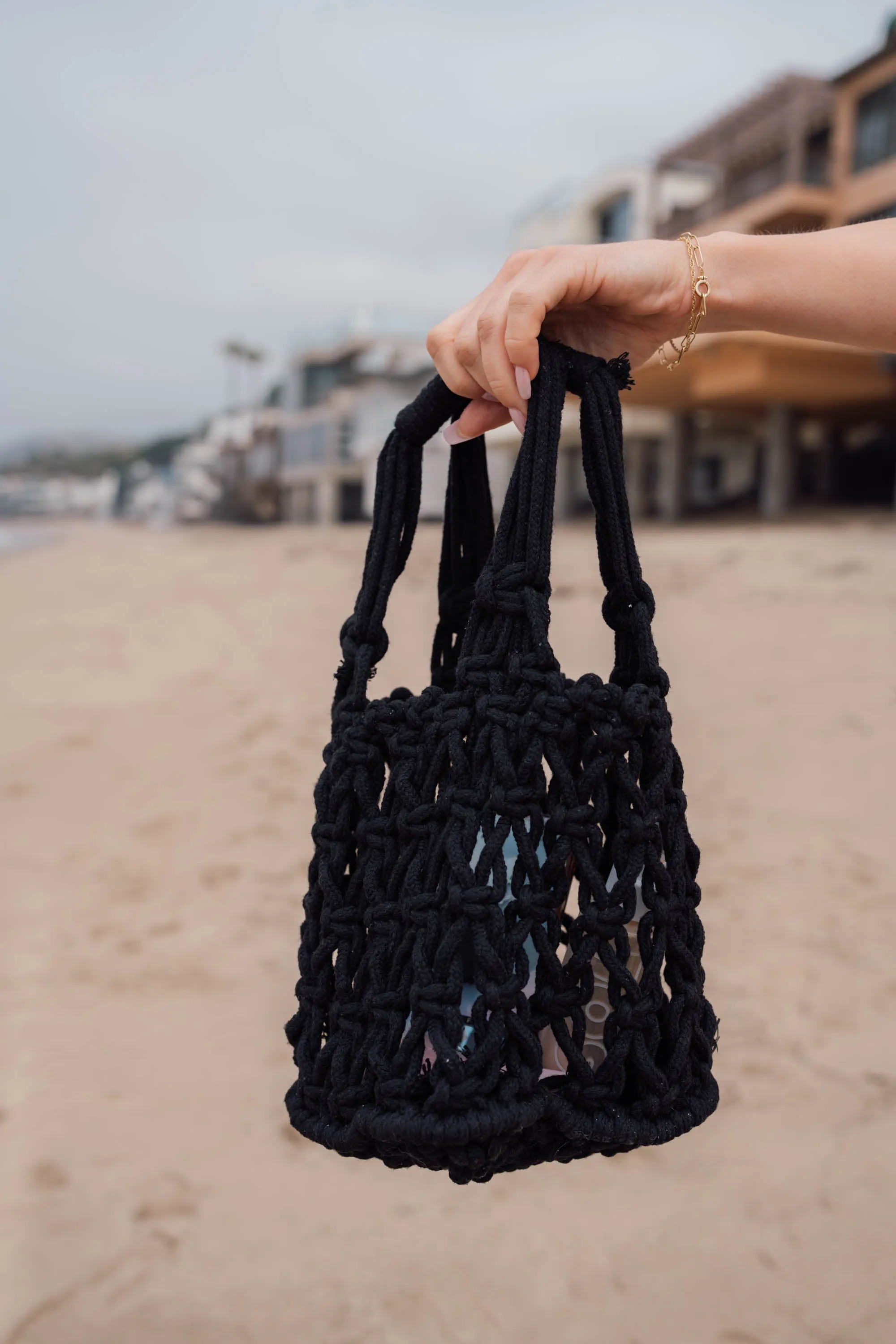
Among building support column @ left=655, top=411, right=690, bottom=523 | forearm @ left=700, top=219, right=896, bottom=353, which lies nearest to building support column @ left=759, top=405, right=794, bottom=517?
building support column @ left=655, top=411, right=690, bottom=523

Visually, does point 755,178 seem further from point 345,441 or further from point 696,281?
point 696,281

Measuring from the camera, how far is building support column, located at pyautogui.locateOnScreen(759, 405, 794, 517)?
19.8 metres

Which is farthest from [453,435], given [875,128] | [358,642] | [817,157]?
[817,157]

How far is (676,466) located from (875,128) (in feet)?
24.7

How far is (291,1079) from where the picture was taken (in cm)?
316

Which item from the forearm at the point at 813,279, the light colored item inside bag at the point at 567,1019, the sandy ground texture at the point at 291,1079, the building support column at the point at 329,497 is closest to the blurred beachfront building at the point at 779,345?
the sandy ground texture at the point at 291,1079

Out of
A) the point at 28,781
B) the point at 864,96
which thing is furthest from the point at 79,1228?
the point at 864,96

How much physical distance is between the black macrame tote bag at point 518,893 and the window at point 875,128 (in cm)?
2204

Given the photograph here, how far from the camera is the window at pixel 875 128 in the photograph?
19188 millimetres

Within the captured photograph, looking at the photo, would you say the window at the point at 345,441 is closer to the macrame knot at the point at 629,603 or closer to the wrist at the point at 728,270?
the wrist at the point at 728,270

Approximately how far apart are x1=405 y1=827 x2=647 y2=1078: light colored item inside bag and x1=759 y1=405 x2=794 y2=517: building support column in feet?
64.5

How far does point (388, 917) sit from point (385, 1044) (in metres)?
0.15

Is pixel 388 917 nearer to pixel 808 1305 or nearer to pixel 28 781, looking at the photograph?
pixel 808 1305

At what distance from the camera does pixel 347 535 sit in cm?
2167
